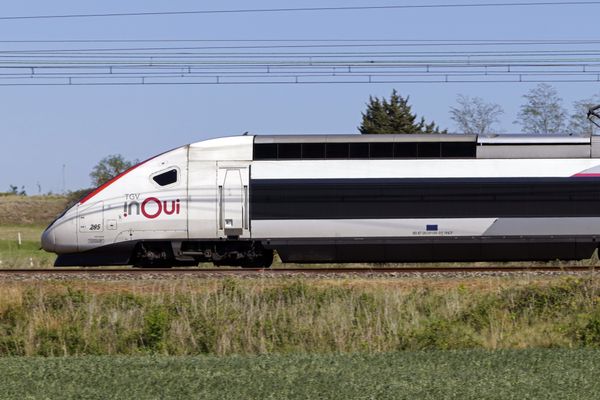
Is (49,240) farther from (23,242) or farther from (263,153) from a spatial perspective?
(23,242)

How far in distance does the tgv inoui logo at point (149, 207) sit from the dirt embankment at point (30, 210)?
55807 millimetres

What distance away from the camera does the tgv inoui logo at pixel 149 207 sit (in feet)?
78.7

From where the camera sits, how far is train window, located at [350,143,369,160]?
24.4 meters

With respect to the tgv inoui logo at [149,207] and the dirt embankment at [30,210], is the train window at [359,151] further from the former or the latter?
the dirt embankment at [30,210]

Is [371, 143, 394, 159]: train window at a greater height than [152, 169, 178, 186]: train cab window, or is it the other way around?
[371, 143, 394, 159]: train window

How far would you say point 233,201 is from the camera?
24078mm

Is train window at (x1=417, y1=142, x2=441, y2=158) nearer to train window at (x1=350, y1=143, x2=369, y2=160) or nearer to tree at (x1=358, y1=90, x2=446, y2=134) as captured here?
train window at (x1=350, y1=143, x2=369, y2=160)

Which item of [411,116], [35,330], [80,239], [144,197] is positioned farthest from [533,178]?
[411,116]

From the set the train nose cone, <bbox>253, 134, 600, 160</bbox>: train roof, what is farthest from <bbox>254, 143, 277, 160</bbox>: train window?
the train nose cone

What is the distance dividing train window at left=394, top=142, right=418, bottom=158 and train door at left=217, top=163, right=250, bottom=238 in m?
3.87

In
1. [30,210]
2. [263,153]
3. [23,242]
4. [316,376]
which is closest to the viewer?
[316,376]

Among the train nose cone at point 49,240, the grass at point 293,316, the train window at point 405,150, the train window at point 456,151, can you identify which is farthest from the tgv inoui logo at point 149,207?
the train window at point 456,151

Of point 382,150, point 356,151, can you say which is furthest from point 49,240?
point 382,150

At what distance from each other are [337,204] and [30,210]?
61623 mm
